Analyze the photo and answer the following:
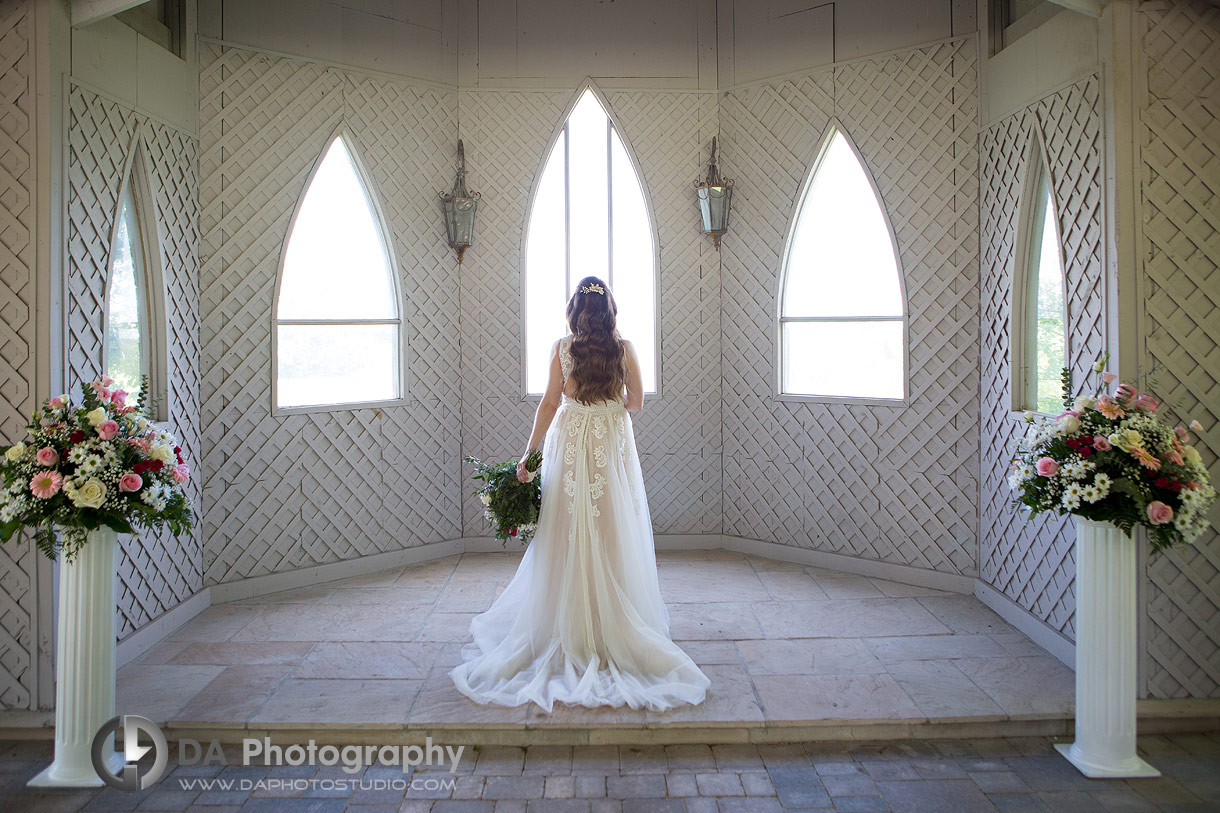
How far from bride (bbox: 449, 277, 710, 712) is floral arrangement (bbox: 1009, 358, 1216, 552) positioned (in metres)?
1.76

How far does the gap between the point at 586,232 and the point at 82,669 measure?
4.41m

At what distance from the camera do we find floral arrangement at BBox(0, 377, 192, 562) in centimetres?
310

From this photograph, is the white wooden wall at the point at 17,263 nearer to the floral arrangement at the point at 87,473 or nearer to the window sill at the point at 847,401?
the floral arrangement at the point at 87,473

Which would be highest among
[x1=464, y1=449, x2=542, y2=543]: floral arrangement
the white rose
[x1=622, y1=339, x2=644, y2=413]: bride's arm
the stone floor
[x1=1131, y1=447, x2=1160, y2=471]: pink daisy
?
[x1=622, y1=339, x2=644, y2=413]: bride's arm

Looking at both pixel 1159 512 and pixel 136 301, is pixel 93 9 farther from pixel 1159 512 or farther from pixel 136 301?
pixel 1159 512

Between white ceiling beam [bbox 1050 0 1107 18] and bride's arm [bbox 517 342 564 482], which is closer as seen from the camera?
white ceiling beam [bbox 1050 0 1107 18]

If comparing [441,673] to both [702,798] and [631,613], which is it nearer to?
[631,613]

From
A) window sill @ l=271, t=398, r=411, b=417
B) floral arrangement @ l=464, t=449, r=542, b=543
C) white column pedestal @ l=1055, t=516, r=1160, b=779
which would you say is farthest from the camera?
window sill @ l=271, t=398, r=411, b=417

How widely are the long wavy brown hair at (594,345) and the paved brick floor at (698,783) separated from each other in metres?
1.63

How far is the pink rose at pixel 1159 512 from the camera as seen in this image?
10.1 ft

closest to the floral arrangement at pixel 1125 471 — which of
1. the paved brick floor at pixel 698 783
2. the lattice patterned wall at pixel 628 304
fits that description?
the paved brick floor at pixel 698 783

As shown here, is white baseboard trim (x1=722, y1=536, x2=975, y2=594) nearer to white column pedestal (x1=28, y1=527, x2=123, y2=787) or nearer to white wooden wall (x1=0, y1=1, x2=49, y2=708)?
white column pedestal (x1=28, y1=527, x2=123, y2=787)

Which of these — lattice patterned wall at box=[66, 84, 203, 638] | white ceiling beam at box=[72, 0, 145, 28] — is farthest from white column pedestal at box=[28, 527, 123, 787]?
white ceiling beam at box=[72, 0, 145, 28]

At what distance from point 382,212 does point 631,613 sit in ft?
11.4
